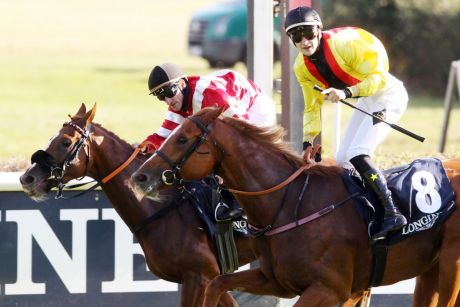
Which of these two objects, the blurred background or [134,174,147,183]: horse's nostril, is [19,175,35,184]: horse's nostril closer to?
[134,174,147,183]: horse's nostril

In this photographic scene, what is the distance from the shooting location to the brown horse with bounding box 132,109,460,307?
6219 mm

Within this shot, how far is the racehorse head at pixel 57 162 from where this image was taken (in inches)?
278

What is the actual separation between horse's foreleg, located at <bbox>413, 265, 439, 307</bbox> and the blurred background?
7.84 meters

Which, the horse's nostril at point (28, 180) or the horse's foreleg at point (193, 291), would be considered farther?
the horse's foreleg at point (193, 291)

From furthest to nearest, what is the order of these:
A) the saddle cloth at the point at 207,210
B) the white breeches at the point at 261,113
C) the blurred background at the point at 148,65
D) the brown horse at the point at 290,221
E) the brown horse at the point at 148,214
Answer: the blurred background at the point at 148,65 < the white breeches at the point at 261,113 < the saddle cloth at the point at 207,210 < the brown horse at the point at 148,214 < the brown horse at the point at 290,221

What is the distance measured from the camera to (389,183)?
6730mm

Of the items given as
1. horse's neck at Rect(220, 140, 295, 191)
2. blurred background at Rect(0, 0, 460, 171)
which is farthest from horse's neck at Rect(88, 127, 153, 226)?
blurred background at Rect(0, 0, 460, 171)

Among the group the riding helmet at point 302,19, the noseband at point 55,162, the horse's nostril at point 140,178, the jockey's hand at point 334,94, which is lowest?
the noseband at point 55,162

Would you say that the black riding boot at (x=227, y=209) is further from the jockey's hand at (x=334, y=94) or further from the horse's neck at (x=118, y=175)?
the jockey's hand at (x=334, y=94)

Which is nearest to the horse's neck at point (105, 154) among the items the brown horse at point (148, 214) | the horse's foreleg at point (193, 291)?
the brown horse at point (148, 214)

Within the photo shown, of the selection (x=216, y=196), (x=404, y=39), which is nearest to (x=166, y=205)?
(x=216, y=196)

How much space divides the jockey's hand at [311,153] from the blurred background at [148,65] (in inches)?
315

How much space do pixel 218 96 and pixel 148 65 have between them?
19.8 metres

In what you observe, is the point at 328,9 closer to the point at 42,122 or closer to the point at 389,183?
the point at 42,122
